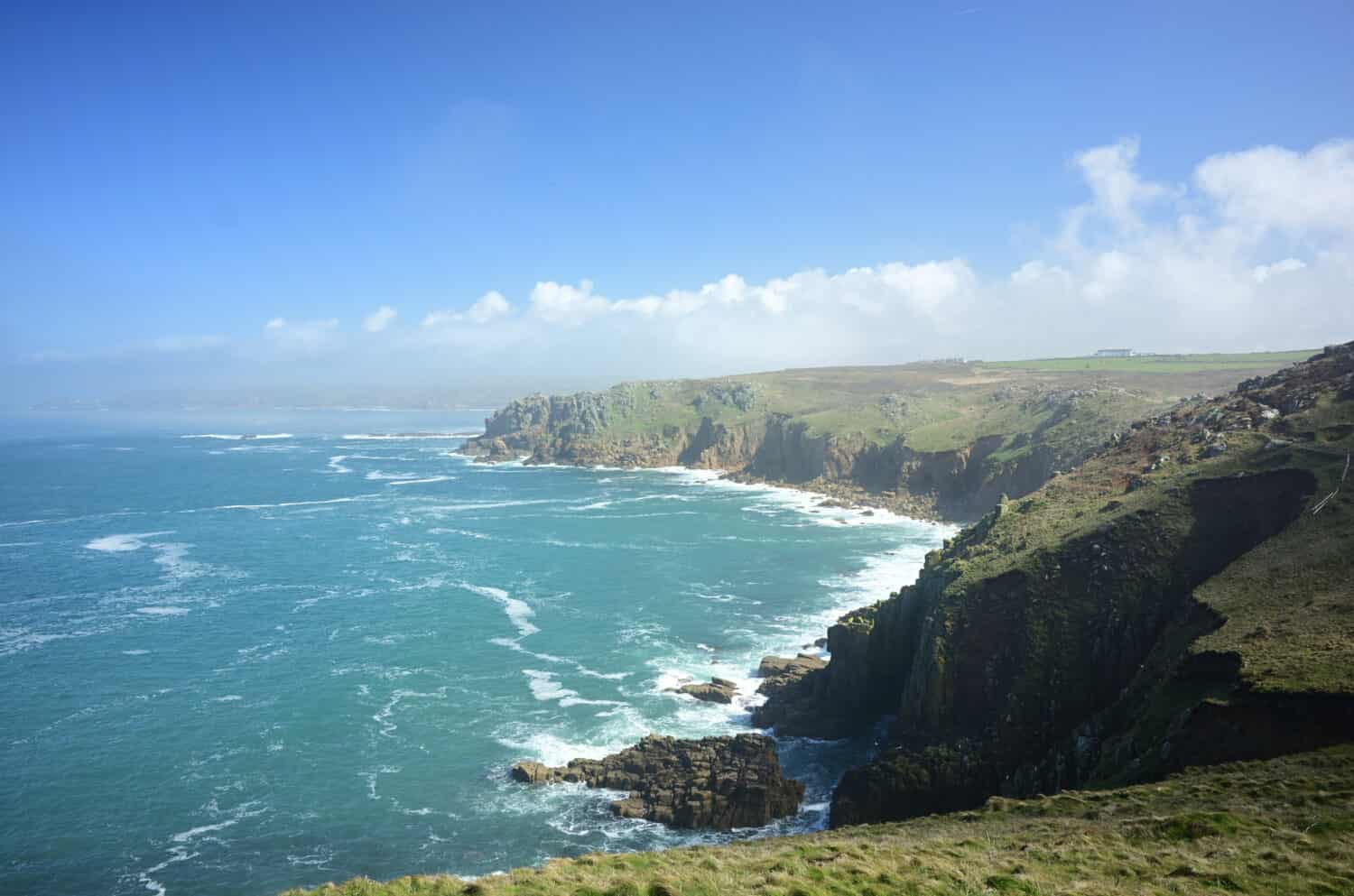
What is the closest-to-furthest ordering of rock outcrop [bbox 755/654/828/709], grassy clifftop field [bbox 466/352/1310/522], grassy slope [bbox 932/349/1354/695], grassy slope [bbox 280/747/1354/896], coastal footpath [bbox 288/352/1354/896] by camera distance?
grassy slope [bbox 280/747/1354/896] < coastal footpath [bbox 288/352/1354/896] < grassy slope [bbox 932/349/1354/695] < rock outcrop [bbox 755/654/828/709] < grassy clifftop field [bbox 466/352/1310/522]

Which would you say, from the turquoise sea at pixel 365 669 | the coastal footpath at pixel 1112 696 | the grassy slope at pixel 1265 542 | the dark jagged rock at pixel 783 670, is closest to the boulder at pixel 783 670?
the dark jagged rock at pixel 783 670

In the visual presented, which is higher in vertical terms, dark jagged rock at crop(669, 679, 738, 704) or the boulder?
the boulder

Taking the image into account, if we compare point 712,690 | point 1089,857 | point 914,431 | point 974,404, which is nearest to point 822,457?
point 914,431

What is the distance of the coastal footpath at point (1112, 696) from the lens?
22281mm

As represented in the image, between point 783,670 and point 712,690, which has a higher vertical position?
point 783,670

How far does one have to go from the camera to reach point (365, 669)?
58.6m

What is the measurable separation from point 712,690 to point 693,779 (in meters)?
11.9

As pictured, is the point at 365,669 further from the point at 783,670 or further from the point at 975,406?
the point at 975,406

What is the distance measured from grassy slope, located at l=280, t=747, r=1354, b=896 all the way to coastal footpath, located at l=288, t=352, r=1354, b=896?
0.09 metres

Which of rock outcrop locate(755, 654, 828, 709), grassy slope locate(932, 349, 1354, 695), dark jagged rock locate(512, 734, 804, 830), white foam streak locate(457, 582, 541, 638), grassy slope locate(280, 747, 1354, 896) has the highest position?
Answer: grassy slope locate(932, 349, 1354, 695)

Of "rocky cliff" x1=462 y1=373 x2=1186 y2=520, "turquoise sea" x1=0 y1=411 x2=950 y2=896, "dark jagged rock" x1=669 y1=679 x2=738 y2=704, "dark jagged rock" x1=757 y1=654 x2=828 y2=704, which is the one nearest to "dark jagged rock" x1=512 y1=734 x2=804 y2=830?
"turquoise sea" x1=0 y1=411 x2=950 y2=896

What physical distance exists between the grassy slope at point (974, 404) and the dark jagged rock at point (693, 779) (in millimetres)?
82542

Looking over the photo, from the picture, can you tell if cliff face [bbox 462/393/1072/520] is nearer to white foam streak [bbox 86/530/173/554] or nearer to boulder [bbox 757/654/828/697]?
boulder [bbox 757/654/828/697]

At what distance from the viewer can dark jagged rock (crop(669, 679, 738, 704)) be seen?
5266 cm
